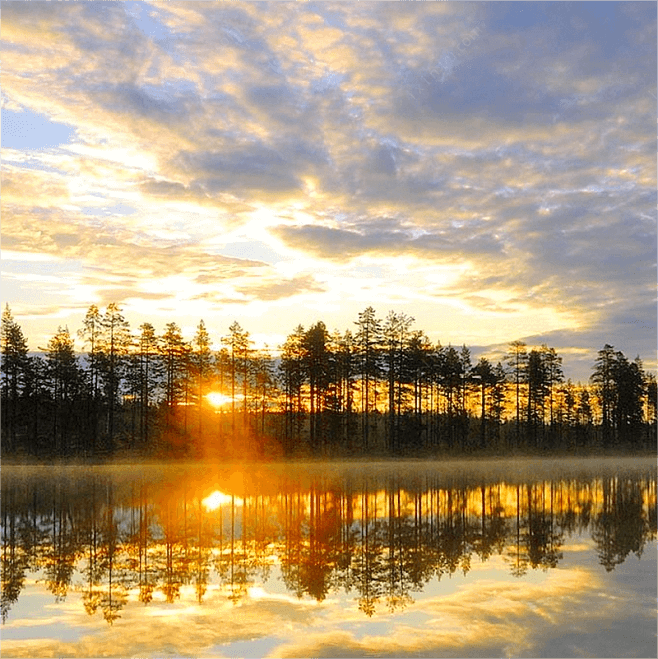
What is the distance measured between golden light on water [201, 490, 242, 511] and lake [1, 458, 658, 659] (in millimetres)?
841

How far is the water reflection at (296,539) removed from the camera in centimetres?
1436

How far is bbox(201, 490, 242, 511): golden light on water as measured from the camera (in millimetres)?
28906

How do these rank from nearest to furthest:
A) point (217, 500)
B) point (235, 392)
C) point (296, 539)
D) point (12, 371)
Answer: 1. point (296, 539)
2. point (217, 500)
3. point (12, 371)
4. point (235, 392)

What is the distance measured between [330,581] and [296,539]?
17.7 feet

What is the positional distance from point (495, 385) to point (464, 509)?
3566 inches

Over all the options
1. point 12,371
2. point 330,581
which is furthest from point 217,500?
point 12,371

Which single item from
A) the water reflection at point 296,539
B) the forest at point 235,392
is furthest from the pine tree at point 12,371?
the water reflection at point 296,539

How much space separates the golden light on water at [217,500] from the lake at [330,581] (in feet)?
2.76

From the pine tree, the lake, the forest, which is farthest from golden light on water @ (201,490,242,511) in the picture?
the pine tree

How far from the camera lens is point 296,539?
1969cm

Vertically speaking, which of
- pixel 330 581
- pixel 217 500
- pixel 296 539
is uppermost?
pixel 330 581

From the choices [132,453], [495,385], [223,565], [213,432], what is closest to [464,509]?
[223,565]

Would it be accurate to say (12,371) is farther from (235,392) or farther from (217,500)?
(217,500)

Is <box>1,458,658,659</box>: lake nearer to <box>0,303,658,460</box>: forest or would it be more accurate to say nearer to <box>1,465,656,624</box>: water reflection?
<box>1,465,656,624</box>: water reflection
